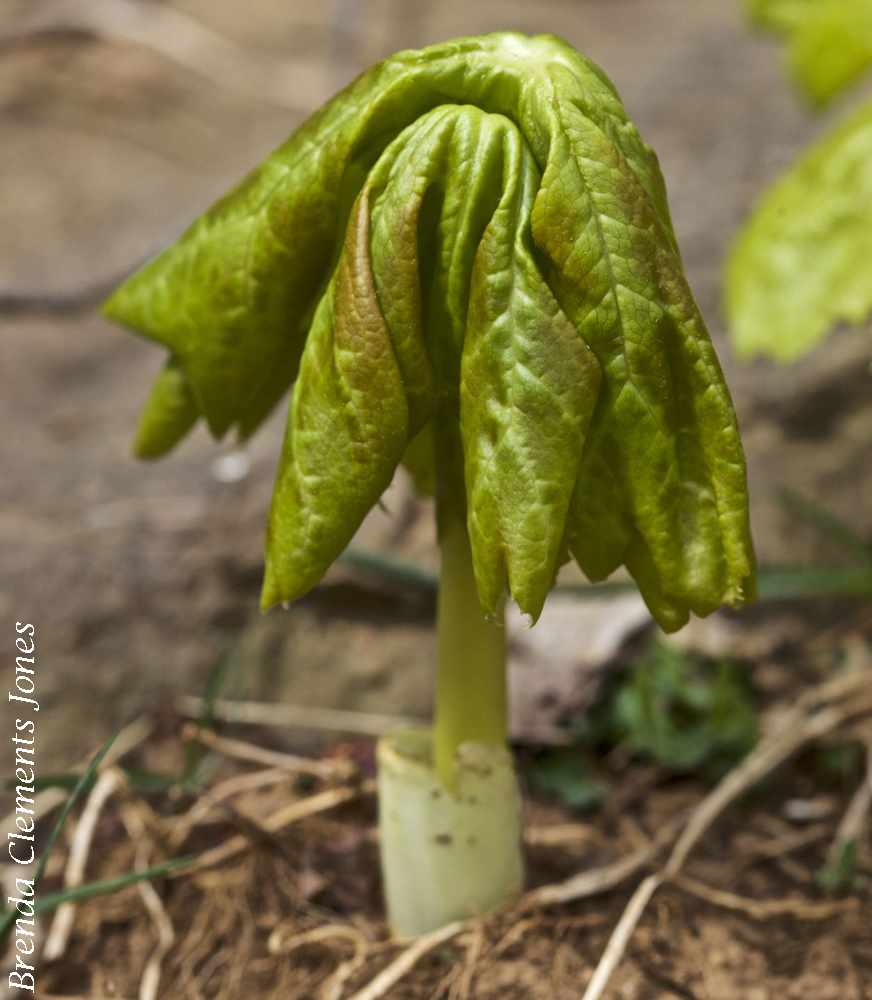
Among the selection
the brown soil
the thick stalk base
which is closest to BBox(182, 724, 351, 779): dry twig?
the brown soil

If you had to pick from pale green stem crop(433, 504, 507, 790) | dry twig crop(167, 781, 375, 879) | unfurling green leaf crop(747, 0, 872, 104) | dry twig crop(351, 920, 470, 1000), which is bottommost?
dry twig crop(351, 920, 470, 1000)

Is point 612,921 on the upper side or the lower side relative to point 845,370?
lower

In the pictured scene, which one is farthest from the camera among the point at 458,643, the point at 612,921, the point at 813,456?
the point at 813,456

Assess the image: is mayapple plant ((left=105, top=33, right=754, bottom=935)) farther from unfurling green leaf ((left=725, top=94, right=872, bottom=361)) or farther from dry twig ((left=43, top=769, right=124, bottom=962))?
unfurling green leaf ((left=725, top=94, right=872, bottom=361))

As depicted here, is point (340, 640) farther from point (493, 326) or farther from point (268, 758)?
point (493, 326)

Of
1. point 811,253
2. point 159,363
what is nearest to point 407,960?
point 811,253

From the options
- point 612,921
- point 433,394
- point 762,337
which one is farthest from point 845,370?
point 433,394

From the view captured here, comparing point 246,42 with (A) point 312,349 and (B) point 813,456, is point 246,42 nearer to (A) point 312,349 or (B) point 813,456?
(B) point 813,456
